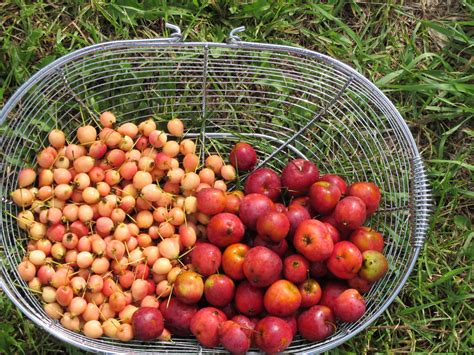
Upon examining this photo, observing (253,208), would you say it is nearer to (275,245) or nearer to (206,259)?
(275,245)

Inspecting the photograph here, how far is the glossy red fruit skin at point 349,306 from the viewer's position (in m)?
2.43

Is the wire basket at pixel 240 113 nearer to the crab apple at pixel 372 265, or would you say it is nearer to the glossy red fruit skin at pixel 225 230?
the crab apple at pixel 372 265

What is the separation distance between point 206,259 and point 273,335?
0.42 m

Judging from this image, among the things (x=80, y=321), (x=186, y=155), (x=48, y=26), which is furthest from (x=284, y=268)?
(x=48, y=26)

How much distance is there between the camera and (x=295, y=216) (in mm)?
2531

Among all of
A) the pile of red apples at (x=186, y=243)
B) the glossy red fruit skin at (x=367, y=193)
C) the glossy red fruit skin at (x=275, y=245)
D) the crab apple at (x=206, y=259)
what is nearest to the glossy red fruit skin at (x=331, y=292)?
the pile of red apples at (x=186, y=243)

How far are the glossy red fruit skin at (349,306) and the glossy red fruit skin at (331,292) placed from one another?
38 mm

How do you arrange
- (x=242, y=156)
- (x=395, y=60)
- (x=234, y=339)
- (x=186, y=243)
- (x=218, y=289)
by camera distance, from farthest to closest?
(x=395, y=60), (x=242, y=156), (x=186, y=243), (x=218, y=289), (x=234, y=339)

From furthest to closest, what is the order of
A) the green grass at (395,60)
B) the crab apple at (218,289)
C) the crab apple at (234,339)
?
the green grass at (395,60), the crab apple at (218,289), the crab apple at (234,339)

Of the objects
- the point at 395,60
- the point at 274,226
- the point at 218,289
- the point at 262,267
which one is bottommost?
the point at 218,289

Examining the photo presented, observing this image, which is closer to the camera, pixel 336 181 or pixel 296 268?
pixel 296 268

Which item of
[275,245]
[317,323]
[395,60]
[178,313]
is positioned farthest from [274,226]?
[395,60]

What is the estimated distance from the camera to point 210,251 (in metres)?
2.49

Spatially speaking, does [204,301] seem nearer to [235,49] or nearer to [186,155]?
[186,155]
